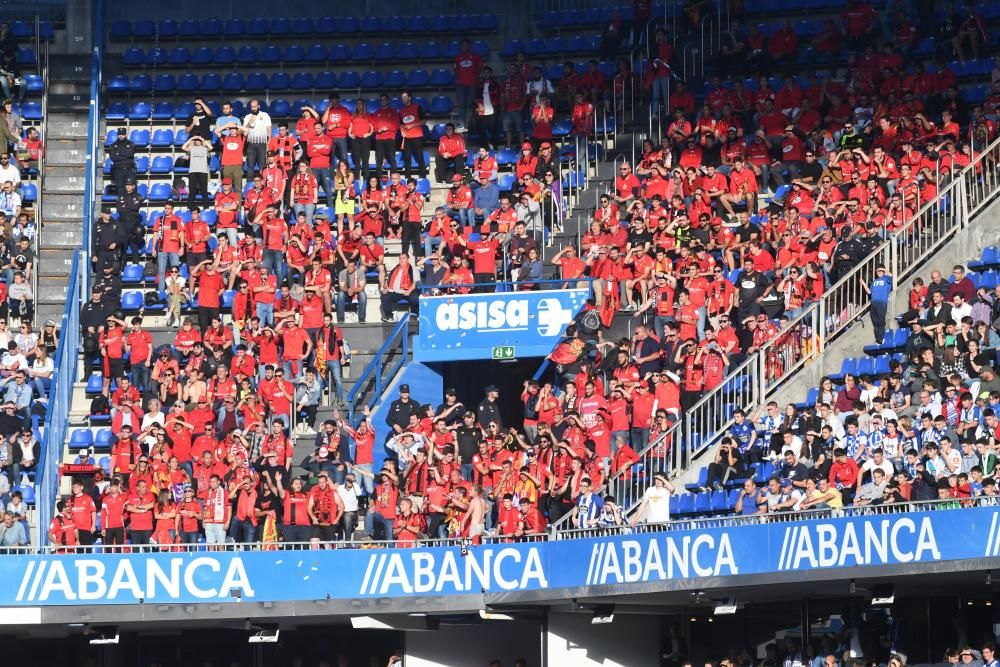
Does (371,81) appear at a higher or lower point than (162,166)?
higher

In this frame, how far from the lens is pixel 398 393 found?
26062mm

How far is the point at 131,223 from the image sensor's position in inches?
1139

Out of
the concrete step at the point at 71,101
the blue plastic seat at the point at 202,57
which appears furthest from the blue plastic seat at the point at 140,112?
the blue plastic seat at the point at 202,57

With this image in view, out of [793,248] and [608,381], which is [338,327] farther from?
[793,248]

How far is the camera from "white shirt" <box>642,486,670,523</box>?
71.8 feet

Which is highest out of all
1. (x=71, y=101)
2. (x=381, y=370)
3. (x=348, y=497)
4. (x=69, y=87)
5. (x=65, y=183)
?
(x=69, y=87)

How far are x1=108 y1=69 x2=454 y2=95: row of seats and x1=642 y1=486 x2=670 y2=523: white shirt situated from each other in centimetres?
1208

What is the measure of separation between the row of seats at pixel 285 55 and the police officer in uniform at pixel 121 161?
299cm

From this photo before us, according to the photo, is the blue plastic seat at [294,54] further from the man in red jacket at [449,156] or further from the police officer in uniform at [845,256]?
the police officer in uniform at [845,256]

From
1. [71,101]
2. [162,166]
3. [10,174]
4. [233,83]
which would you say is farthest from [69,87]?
[10,174]

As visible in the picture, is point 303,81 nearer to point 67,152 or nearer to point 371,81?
point 371,81

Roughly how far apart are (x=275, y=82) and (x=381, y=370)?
7901 mm

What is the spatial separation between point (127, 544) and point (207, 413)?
2747mm

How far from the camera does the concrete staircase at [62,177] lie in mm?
29203
